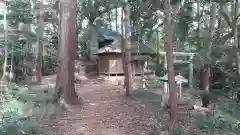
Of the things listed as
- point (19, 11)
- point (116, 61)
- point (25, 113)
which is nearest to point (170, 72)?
point (25, 113)

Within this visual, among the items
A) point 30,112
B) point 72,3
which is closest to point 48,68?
point 72,3

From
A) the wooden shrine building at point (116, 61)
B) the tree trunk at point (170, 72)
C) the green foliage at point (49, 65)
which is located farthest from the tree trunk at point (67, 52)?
the green foliage at point (49, 65)

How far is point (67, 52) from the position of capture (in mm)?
9742

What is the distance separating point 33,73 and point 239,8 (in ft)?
43.8

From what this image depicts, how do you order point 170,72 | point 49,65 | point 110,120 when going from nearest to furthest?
1. point 170,72
2. point 110,120
3. point 49,65

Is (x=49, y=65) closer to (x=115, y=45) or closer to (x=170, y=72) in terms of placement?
(x=115, y=45)

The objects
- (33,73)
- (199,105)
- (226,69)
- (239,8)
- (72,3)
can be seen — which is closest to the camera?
(239,8)

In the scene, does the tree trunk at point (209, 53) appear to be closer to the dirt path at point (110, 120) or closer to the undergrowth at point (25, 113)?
the dirt path at point (110, 120)

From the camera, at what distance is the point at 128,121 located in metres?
7.93

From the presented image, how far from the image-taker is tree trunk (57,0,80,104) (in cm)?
959

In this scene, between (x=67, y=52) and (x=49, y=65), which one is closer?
(x=67, y=52)

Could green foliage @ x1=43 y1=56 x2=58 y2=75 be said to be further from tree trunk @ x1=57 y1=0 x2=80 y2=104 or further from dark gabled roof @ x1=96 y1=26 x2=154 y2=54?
tree trunk @ x1=57 y1=0 x2=80 y2=104

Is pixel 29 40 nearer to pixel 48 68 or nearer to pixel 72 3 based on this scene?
pixel 48 68

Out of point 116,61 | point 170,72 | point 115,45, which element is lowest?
point 170,72
